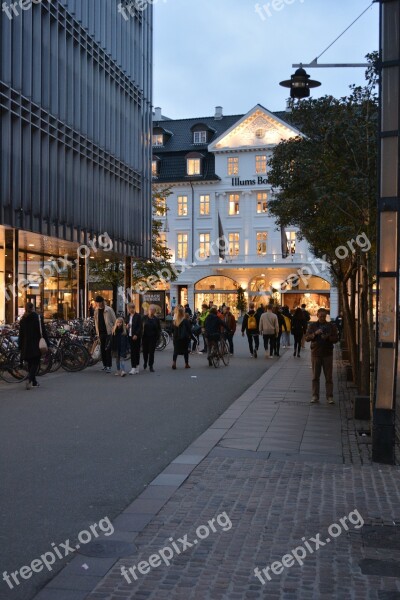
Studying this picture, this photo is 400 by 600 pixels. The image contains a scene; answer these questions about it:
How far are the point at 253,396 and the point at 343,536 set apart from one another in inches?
341

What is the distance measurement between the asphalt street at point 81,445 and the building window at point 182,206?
49.9m

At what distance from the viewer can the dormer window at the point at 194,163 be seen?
66.4 meters

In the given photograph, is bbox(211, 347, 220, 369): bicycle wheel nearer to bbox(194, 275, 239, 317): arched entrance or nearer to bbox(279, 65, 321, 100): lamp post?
bbox(279, 65, 321, 100): lamp post

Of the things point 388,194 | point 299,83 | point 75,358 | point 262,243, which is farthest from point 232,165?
point 388,194

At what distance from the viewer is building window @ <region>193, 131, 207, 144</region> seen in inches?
2680

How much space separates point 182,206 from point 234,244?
569 centimetres

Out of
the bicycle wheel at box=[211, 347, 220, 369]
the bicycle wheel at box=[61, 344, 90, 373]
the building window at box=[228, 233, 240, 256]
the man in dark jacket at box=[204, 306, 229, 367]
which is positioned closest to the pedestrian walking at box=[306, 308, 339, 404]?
the bicycle wheel at box=[61, 344, 90, 373]

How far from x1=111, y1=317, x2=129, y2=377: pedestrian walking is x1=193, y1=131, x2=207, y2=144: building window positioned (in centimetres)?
5164

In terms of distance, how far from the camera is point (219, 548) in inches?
215

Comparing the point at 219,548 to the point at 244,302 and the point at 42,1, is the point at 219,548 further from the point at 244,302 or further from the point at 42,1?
the point at 244,302

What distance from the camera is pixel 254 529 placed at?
19.4 ft

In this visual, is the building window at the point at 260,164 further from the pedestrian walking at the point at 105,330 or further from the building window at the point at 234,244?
the pedestrian walking at the point at 105,330

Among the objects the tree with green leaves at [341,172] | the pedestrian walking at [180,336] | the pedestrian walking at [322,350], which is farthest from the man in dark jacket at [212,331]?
the pedestrian walking at [322,350]

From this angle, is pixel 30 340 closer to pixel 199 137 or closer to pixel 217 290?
pixel 217 290
